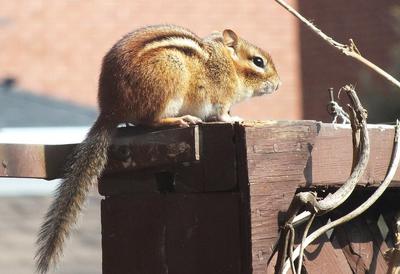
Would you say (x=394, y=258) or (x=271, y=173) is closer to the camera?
(x=271, y=173)

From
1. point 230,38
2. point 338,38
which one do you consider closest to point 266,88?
point 230,38

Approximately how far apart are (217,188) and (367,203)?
0.87 ft

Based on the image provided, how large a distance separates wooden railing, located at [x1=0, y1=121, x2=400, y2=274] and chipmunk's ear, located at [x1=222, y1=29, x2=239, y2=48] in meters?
1.02

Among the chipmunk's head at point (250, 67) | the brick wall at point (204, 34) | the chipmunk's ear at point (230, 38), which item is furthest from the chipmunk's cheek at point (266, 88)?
the brick wall at point (204, 34)

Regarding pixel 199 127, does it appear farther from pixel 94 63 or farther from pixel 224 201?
pixel 94 63

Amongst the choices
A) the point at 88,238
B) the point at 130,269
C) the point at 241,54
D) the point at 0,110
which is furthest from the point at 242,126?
the point at 0,110

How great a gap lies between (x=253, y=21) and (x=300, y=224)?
1436cm

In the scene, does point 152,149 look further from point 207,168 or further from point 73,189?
point 73,189

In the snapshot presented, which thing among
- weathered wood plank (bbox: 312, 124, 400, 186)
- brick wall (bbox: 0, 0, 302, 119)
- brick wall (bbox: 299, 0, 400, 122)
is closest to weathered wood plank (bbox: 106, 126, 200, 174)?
weathered wood plank (bbox: 312, 124, 400, 186)

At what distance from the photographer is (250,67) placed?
3053 millimetres

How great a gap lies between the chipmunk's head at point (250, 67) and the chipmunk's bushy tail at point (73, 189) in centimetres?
101

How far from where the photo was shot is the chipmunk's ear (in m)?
2.85

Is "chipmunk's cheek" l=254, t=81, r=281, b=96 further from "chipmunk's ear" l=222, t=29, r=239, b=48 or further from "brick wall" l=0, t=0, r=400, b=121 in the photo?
"brick wall" l=0, t=0, r=400, b=121

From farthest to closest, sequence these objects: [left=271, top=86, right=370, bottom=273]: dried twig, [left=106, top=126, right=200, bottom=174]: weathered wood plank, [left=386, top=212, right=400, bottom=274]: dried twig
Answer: [left=386, top=212, right=400, bottom=274]: dried twig, [left=106, top=126, right=200, bottom=174]: weathered wood plank, [left=271, top=86, right=370, bottom=273]: dried twig
